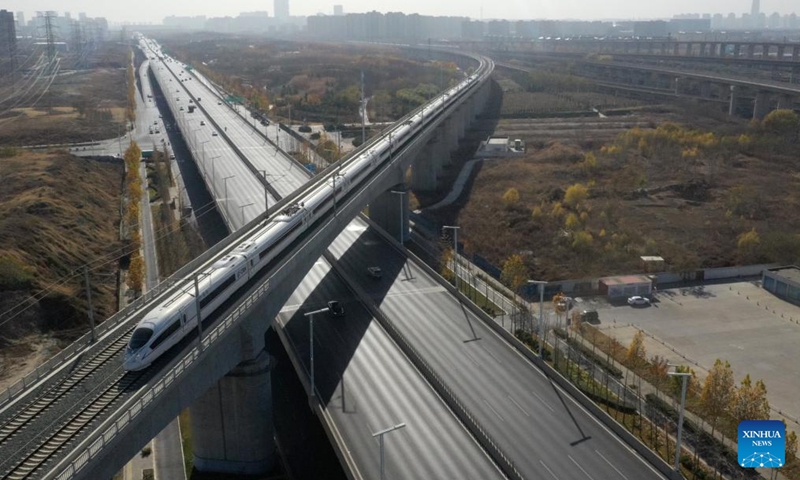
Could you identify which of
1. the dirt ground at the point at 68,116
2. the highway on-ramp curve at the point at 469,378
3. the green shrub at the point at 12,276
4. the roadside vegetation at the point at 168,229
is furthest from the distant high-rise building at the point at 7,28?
the highway on-ramp curve at the point at 469,378

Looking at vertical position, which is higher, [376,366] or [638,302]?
[376,366]

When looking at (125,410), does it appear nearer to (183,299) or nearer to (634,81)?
(183,299)

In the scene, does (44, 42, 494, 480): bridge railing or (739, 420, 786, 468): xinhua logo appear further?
(739, 420, 786, 468): xinhua logo

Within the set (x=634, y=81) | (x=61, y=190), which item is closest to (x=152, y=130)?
(x=61, y=190)

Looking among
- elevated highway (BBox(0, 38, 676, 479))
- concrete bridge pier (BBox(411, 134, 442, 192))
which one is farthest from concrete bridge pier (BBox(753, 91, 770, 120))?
elevated highway (BBox(0, 38, 676, 479))

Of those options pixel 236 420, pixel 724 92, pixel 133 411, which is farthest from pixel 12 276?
pixel 724 92

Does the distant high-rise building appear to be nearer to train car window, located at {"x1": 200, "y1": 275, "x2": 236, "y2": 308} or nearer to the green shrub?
the green shrub

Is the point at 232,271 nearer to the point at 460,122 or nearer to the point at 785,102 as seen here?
the point at 460,122
